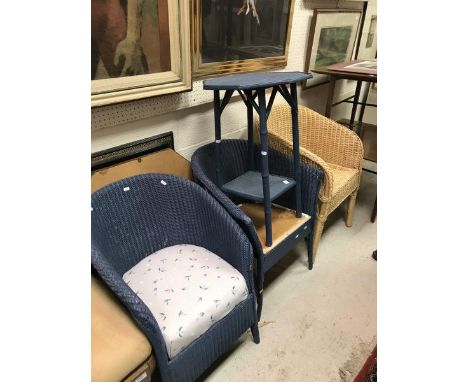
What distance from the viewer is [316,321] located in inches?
64.7

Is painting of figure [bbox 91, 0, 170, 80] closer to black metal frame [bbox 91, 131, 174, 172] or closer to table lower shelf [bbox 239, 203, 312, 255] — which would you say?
black metal frame [bbox 91, 131, 174, 172]

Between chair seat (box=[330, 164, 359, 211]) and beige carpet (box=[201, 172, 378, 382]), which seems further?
chair seat (box=[330, 164, 359, 211])

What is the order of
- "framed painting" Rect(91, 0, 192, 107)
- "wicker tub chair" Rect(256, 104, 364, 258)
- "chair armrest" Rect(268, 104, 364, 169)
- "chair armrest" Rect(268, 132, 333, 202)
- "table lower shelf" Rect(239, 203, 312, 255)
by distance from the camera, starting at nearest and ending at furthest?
1. "framed painting" Rect(91, 0, 192, 107)
2. "table lower shelf" Rect(239, 203, 312, 255)
3. "chair armrest" Rect(268, 132, 333, 202)
4. "wicker tub chair" Rect(256, 104, 364, 258)
5. "chair armrest" Rect(268, 104, 364, 169)

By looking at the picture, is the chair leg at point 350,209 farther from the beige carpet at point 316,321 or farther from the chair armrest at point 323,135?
the chair armrest at point 323,135

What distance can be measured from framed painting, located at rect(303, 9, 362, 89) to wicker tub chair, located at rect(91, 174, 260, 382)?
5.10 feet

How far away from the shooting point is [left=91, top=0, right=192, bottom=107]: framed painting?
1.22 m

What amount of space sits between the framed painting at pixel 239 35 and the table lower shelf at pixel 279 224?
0.80 m

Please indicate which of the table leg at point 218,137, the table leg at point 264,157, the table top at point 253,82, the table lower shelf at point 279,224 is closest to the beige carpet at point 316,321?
the table lower shelf at point 279,224

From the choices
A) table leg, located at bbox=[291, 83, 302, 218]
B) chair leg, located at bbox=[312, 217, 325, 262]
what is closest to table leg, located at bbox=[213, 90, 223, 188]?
table leg, located at bbox=[291, 83, 302, 218]

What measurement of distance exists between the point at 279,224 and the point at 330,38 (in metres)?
1.63

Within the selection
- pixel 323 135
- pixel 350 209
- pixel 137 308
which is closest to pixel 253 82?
pixel 137 308

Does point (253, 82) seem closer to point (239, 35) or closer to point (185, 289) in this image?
point (239, 35)
